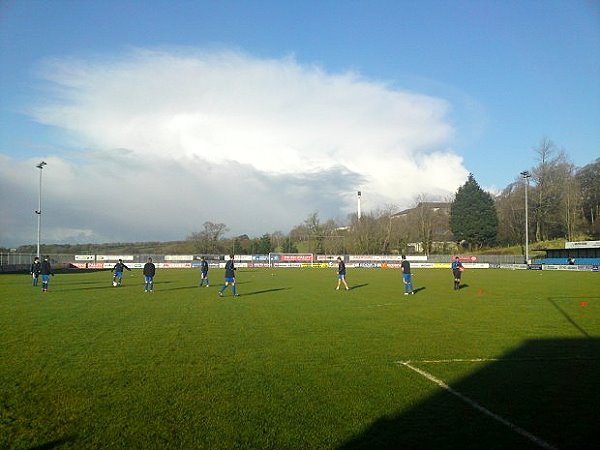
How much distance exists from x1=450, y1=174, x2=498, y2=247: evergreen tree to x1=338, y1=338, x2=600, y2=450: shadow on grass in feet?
283

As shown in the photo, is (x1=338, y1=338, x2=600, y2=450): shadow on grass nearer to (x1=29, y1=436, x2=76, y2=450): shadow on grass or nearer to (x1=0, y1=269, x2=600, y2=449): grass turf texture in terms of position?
(x1=0, y1=269, x2=600, y2=449): grass turf texture

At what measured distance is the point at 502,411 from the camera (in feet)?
21.0

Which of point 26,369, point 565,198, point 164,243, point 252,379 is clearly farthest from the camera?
point 164,243

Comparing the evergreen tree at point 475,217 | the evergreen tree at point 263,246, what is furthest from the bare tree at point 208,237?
the evergreen tree at point 475,217

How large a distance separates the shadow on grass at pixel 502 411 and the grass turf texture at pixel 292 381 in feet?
0.09

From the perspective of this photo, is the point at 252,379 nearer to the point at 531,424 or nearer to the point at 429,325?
the point at 531,424

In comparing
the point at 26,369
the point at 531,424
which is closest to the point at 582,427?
the point at 531,424

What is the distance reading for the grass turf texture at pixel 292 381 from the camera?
18.4 feet

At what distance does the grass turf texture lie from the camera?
5602 millimetres

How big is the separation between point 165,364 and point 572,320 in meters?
12.0

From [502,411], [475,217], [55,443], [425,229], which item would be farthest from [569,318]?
[425,229]

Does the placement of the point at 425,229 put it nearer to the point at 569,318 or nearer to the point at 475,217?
the point at 475,217

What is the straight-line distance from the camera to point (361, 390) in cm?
732

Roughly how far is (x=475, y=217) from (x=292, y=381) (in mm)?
89879
